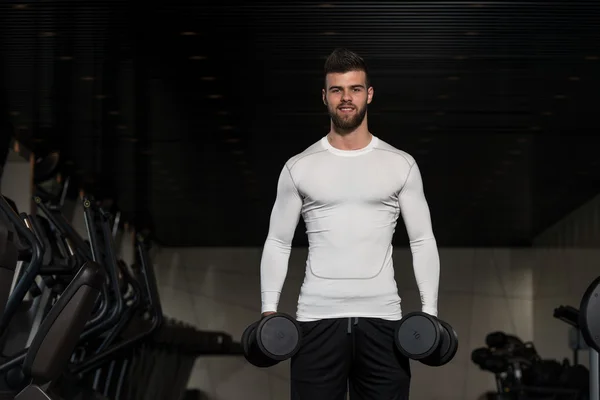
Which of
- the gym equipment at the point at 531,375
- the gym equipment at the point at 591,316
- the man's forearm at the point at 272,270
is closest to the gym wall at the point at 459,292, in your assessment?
the gym equipment at the point at 531,375

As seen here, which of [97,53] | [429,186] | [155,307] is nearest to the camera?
[97,53]

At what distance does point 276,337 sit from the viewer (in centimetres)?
237

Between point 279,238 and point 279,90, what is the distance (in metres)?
5.53

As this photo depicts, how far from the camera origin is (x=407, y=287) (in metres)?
13.8

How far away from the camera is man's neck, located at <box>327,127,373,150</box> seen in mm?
2518

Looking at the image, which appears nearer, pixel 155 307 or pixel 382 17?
pixel 382 17

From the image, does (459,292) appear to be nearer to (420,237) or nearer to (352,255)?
(420,237)

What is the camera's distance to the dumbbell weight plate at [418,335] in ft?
7.70

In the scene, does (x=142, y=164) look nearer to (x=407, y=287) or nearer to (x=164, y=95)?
(x=164, y=95)

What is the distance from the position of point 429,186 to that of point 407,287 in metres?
1.88

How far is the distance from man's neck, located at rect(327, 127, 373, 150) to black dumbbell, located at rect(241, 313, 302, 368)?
0.45 m

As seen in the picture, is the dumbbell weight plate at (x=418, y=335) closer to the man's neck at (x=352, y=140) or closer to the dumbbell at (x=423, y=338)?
the dumbbell at (x=423, y=338)

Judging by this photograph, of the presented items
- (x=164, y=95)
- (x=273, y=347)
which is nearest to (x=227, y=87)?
(x=164, y=95)

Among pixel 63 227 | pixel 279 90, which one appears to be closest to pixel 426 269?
pixel 63 227
